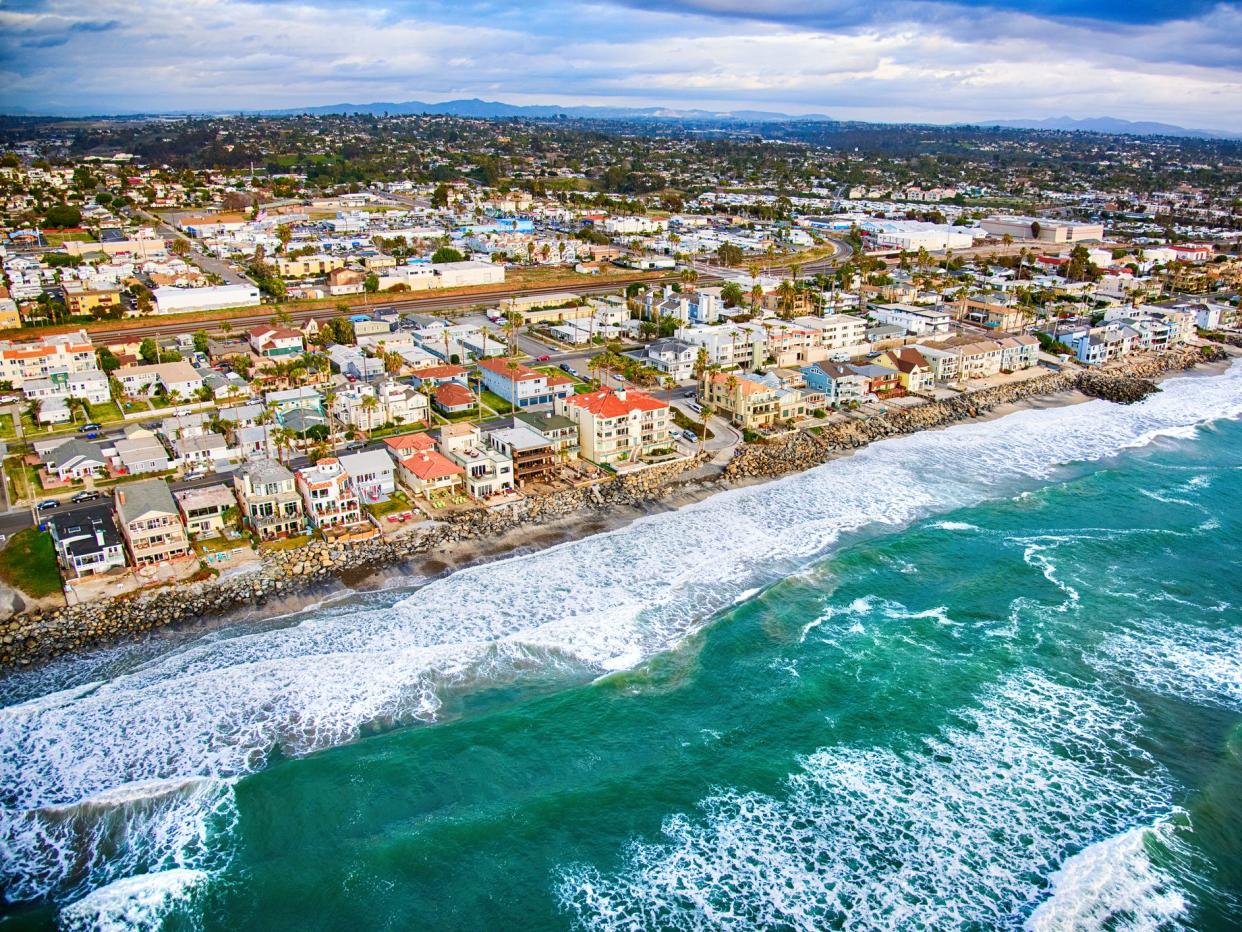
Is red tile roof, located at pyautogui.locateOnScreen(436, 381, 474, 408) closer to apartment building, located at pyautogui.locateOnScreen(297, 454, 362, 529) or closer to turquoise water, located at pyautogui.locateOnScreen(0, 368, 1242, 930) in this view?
apartment building, located at pyautogui.locateOnScreen(297, 454, 362, 529)

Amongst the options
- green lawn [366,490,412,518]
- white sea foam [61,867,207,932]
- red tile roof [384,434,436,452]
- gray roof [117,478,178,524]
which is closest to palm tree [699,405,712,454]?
red tile roof [384,434,436,452]

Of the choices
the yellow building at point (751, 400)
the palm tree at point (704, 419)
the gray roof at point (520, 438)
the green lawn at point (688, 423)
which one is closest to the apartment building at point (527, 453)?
the gray roof at point (520, 438)

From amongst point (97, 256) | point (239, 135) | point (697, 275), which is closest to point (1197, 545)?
point (697, 275)

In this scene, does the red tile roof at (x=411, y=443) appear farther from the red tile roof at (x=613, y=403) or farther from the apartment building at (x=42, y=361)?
the apartment building at (x=42, y=361)

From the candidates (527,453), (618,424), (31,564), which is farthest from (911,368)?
(31,564)

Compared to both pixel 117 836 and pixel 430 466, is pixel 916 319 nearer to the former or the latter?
pixel 430 466

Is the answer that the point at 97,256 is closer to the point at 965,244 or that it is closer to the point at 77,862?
the point at 77,862
